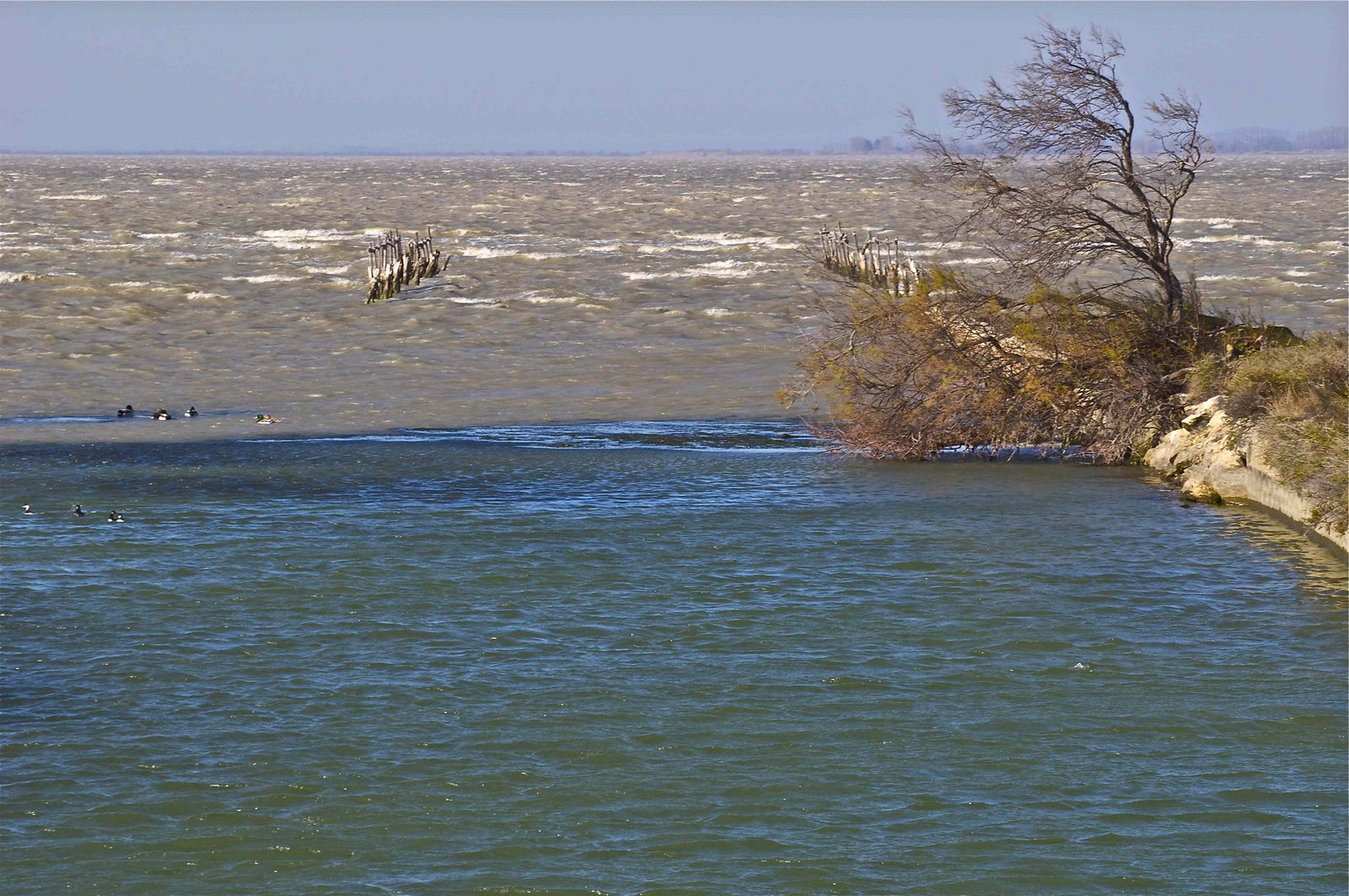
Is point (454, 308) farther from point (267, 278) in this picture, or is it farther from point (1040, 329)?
point (1040, 329)

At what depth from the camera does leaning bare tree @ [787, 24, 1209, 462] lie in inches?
819

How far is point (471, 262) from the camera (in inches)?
2009

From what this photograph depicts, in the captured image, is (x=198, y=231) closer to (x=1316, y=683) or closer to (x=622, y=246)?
(x=622, y=246)

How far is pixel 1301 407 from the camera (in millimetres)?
18016

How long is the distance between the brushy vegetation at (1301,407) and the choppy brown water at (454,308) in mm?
7772

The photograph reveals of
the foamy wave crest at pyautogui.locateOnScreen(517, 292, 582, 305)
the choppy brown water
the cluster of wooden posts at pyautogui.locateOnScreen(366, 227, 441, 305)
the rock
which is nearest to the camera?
the rock

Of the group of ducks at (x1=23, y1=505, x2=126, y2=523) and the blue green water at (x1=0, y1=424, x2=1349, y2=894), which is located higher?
the group of ducks at (x1=23, y1=505, x2=126, y2=523)

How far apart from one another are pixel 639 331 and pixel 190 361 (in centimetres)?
898

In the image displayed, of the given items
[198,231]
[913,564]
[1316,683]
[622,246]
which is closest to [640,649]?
[913,564]

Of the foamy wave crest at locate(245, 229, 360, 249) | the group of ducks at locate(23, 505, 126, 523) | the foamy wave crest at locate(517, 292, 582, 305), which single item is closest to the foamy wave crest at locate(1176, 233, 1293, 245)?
the foamy wave crest at locate(517, 292, 582, 305)

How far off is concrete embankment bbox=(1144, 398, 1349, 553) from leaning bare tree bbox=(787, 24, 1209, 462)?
715mm

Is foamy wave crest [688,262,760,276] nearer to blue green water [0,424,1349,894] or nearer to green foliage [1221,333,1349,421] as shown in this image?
green foliage [1221,333,1349,421]

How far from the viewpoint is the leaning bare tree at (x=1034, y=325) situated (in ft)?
68.3

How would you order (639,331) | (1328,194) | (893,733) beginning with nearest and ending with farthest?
(893,733), (639,331), (1328,194)
